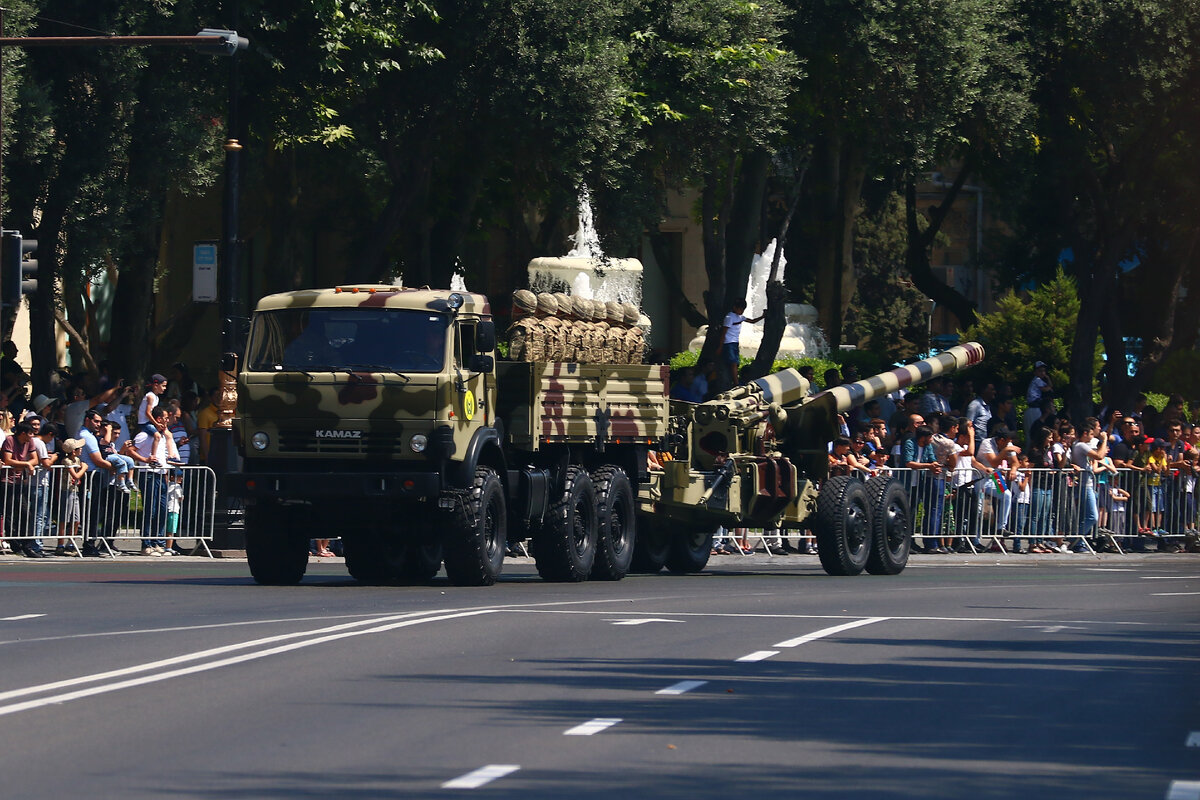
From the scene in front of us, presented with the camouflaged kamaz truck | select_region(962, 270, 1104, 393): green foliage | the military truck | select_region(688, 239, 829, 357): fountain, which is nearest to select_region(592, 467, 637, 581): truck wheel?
the military truck

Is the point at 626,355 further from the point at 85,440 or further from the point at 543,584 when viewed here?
the point at 85,440

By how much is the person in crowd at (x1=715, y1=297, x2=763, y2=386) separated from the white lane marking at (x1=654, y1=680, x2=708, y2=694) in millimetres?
20551

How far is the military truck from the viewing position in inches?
757

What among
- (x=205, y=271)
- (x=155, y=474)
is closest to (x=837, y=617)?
(x=155, y=474)

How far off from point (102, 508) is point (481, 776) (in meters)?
16.3

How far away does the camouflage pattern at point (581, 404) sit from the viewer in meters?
20.6

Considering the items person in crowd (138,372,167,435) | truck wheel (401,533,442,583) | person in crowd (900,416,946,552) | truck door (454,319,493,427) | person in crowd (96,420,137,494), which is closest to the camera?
truck door (454,319,493,427)

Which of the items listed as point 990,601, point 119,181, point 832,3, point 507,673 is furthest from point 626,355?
point 832,3

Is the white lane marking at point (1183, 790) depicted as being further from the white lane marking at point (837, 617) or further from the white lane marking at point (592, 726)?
the white lane marking at point (837, 617)

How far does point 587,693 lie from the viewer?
11461mm

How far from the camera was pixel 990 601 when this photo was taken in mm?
19125

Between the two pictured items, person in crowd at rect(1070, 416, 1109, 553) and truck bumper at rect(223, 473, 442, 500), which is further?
person in crowd at rect(1070, 416, 1109, 553)

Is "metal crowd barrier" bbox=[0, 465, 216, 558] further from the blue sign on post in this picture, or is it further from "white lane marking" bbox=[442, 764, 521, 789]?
"white lane marking" bbox=[442, 764, 521, 789]

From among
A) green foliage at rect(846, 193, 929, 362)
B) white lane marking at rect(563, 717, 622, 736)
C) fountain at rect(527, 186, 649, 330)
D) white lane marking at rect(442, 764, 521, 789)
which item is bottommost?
white lane marking at rect(442, 764, 521, 789)
